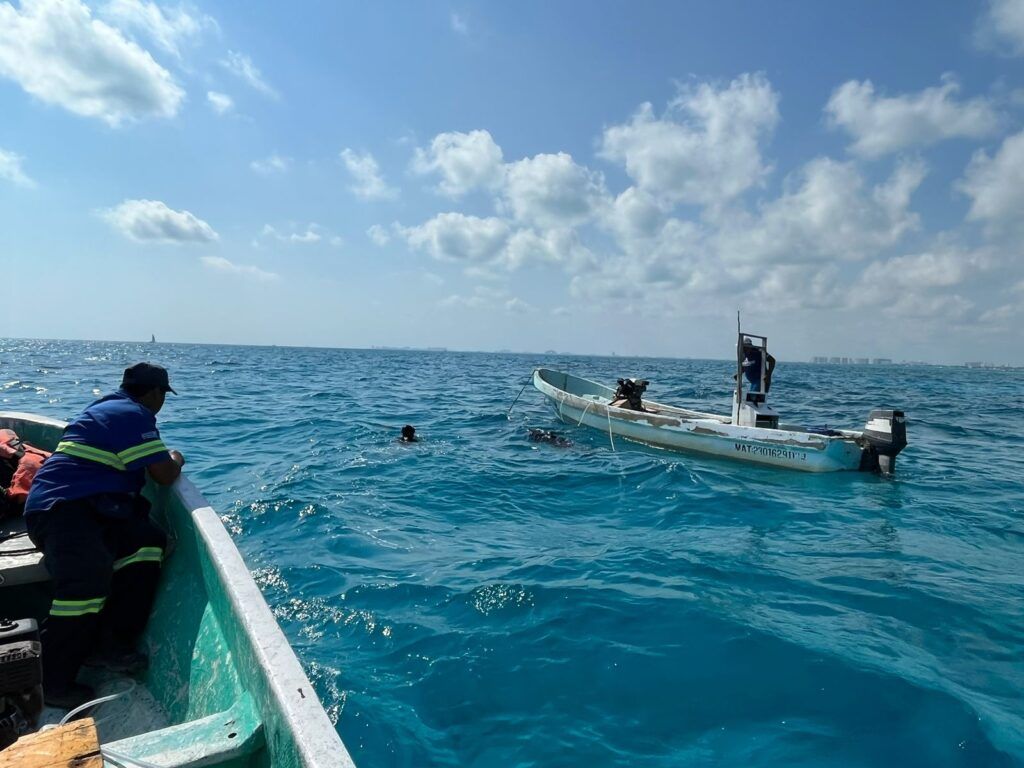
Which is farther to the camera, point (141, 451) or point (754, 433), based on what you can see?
point (754, 433)

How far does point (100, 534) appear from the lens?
3668 mm

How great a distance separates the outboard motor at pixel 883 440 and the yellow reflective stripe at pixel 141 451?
1315cm

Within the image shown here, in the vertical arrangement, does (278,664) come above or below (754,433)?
above

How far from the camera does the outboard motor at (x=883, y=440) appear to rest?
39.1 feet

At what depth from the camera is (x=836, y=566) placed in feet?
23.1

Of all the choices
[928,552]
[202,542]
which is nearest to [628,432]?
[928,552]

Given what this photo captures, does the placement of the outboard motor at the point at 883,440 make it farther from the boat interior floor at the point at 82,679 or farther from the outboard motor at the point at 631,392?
the boat interior floor at the point at 82,679

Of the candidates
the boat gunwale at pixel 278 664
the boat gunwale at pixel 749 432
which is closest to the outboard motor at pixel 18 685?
the boat gunwale at pixel 278 664

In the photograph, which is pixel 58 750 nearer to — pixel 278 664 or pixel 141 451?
pixel 278 664

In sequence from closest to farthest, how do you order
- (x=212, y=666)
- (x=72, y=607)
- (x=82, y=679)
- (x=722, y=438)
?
(x=212, y=666)
(x=72, y=607)
(x=82, y=679)
(x=722, y=438)

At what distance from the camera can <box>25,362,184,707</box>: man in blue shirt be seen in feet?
11.2

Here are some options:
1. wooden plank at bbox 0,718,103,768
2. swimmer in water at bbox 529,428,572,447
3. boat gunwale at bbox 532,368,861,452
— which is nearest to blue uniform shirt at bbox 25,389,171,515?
wooden plank at bbox 0,718,103,768

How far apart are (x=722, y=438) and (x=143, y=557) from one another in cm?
1221

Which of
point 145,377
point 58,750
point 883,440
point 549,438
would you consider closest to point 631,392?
point 549,438
